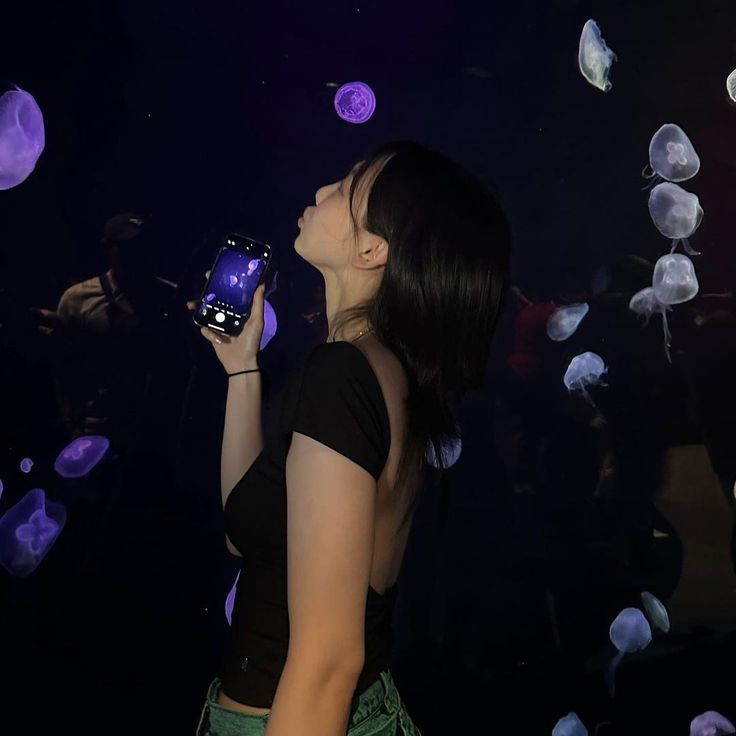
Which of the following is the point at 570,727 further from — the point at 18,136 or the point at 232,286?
the point at 18,136

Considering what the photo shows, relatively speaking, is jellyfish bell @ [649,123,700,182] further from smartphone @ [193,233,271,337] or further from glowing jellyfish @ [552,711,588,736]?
glowing jellyfish @ [552,711,588,736]

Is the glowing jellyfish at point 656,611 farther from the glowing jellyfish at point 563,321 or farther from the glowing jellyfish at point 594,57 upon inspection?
the glowing jellyfish at point 594,57

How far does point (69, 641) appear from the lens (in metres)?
2.01

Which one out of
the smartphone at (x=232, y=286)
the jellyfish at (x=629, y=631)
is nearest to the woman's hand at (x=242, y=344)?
the smartphone at (x=232, y=286)

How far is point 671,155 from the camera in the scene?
7.43 feet

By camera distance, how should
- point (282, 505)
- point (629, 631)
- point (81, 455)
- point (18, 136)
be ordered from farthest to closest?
point (629, 631)
point (81, 455)
point (18, 136)
point (282, 505)

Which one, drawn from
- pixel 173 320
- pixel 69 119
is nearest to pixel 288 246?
pixel 173 320

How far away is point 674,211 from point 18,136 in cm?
168

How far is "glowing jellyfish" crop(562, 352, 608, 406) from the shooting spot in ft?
7.60

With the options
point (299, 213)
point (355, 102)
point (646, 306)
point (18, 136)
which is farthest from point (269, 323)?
point (646, 306)

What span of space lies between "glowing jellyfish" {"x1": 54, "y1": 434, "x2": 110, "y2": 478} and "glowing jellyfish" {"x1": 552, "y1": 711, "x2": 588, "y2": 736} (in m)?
1.54

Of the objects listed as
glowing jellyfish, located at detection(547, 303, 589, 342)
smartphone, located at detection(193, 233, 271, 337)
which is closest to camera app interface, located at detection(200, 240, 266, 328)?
smartphone, located at detection(193, 233, 271, 337)

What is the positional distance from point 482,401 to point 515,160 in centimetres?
67

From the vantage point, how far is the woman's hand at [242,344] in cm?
163
